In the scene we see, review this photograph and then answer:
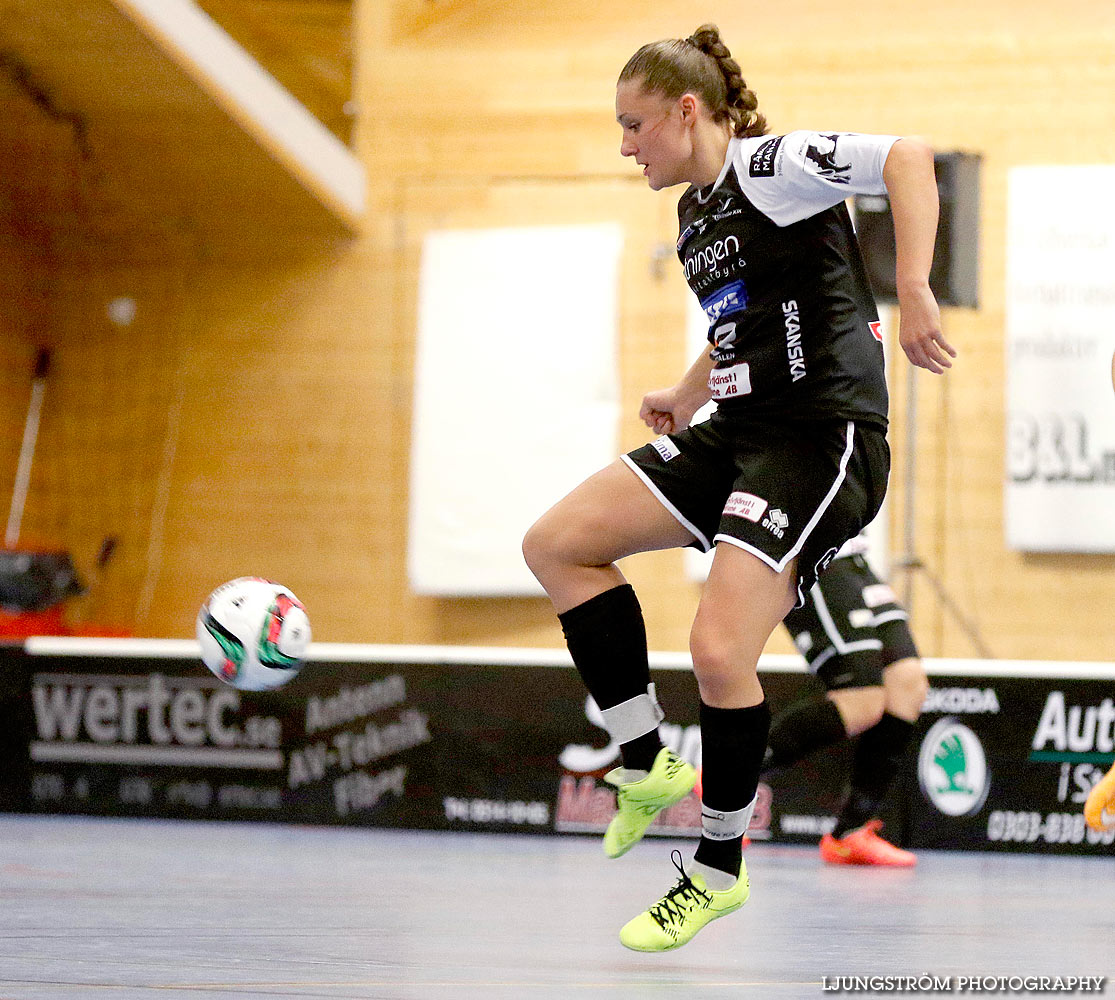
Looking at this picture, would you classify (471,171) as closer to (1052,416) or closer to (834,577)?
(1052,416)

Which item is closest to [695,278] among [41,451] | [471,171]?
[471,171]

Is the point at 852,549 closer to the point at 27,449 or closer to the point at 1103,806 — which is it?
the point at 1103,806

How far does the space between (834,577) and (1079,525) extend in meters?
2.77

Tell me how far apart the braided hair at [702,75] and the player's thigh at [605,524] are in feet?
2.30

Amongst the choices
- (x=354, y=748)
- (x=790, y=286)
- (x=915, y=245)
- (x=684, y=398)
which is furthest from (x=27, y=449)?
(x=915, y=245)

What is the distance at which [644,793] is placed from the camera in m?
2.65

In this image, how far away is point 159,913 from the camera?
2904mm

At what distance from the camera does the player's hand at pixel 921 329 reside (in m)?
2.29

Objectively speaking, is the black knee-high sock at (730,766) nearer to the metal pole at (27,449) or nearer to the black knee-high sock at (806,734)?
the black knee-high sock at (806,734)

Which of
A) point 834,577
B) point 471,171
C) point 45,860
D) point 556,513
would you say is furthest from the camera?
point 471,171

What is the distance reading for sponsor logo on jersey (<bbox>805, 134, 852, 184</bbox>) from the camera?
8.02 ft

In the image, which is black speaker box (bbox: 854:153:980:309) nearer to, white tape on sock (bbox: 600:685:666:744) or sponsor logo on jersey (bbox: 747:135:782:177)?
sponsor logo on jersey (bbox: 747:135:782:177)

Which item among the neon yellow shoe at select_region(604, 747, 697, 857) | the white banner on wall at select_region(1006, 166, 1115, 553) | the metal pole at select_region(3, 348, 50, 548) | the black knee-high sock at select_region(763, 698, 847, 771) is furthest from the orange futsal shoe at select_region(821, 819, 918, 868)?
the metal pole at select_region(3, 348, 50, 548)

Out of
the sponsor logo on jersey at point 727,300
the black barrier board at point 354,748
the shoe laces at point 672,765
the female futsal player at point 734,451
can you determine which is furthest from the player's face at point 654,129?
the black barrier board at point 354,748
